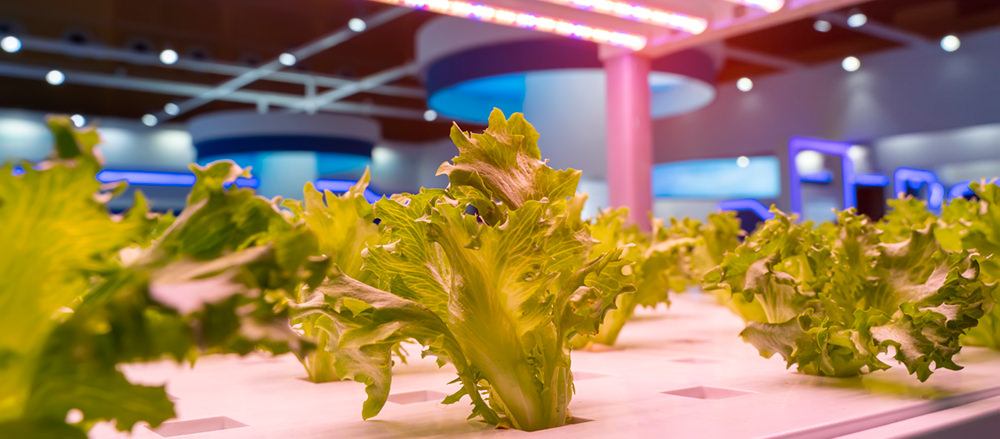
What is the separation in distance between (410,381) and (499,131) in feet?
1.91

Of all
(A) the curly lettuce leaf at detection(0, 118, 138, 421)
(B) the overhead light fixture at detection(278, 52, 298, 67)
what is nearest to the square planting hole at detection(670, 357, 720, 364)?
(A) the curly lettuce leaf at detection(0, 118, 138, 421)

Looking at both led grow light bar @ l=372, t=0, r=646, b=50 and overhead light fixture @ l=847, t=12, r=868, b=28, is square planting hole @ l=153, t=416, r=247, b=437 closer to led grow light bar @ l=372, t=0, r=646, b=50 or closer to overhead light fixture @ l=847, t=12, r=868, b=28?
led grow light bar @ l=372, t=0, r=646, b=50

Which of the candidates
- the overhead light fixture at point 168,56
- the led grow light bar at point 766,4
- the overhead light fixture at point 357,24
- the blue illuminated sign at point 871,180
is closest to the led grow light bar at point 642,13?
the led grow light bar at point 766,4

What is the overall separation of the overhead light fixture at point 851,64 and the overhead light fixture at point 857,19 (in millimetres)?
1296

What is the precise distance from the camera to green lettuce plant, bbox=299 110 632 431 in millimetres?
942

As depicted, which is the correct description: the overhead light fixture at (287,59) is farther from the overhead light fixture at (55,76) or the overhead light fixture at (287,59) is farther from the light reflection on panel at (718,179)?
the light reflection on panel at (718,179)

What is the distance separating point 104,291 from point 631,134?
5293 mm

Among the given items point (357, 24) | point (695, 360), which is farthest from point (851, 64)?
point (695, 360)

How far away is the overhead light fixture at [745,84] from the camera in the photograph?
12.9m

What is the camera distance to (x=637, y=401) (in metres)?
1.18

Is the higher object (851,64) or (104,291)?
(851,64)

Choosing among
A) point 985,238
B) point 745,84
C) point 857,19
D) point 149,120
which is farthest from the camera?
point 149,120

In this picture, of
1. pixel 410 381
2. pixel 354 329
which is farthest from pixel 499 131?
pixel 410 381

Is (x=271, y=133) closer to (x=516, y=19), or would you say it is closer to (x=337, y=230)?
(x=516, y=19)
